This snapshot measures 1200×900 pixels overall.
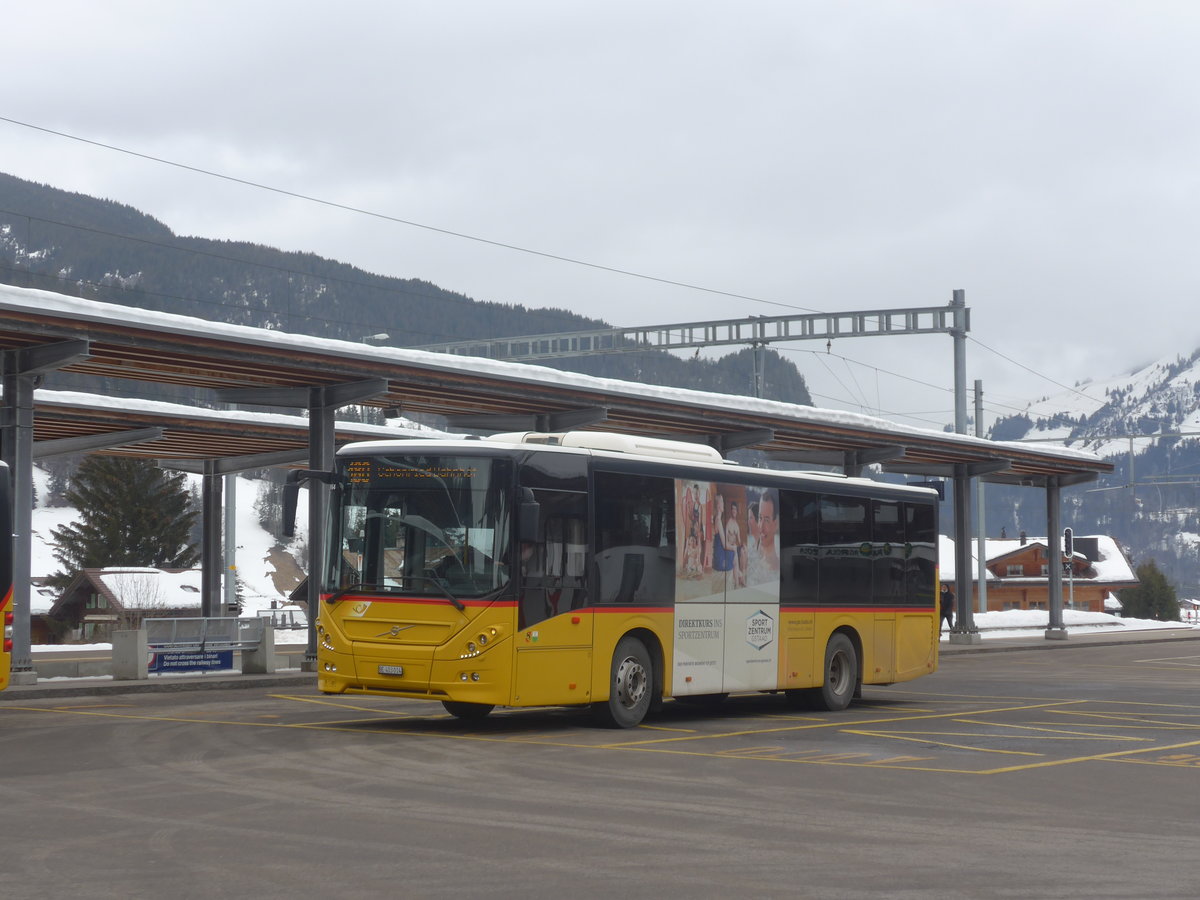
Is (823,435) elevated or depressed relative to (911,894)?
elevated

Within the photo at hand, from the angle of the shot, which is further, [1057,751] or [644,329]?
[644,329]

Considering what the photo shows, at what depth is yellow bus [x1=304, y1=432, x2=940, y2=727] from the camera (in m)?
15.5

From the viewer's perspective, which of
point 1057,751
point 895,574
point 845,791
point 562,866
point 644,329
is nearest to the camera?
point 562,866

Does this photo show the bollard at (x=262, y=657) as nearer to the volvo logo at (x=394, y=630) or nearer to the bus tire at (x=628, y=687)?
the bus tire at (x=628, y=687)

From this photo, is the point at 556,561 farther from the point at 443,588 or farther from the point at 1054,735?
the point at 1054,735

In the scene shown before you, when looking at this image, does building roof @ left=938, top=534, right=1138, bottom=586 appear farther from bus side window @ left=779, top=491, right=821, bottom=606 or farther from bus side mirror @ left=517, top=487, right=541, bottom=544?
bus side mirror @ left=517, top=487, right=541, bottom=544

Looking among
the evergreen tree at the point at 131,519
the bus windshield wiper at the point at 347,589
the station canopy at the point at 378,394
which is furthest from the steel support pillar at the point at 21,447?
the evergreen tree at the point at 131,519

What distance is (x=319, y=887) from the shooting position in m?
7.66

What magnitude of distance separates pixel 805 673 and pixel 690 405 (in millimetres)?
13186

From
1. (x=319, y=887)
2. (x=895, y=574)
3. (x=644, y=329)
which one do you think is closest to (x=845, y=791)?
(x=319, y=887)

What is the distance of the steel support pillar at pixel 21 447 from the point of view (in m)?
23.1

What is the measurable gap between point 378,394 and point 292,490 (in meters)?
11.0

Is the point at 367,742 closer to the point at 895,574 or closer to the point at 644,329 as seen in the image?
the point at 895,574

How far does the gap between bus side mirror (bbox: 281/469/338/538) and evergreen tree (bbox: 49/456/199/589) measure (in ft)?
229
